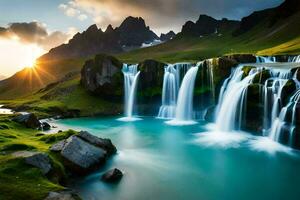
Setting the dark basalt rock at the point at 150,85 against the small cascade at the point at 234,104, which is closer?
the small cascade at the point at 234,104

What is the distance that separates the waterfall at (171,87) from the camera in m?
77.2

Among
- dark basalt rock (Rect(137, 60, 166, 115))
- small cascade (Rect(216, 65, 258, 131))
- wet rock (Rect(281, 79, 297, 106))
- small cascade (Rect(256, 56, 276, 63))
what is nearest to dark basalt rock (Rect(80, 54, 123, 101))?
dark basalt rock (Rect(137, 60, 166, 115))

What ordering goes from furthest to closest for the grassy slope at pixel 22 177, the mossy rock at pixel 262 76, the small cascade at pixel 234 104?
the mossy rock at pixel 262 76 < the small cascade at pixel 234 104 < the grassy slope at pixel 22 177

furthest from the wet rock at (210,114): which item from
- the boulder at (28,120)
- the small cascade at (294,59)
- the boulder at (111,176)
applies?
the boulder at (111,176)

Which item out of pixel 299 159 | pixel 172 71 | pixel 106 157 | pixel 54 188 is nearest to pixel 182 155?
pixel 106 157

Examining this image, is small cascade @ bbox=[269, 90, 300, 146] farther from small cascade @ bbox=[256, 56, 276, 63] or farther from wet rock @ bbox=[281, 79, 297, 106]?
small cascade @ bbox=[256, 56, 276, 63]

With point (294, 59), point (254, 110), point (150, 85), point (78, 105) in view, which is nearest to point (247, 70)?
point (254, 110)

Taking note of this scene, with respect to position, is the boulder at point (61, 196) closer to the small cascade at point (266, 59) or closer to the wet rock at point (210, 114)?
the wet rock at point (210, 114)

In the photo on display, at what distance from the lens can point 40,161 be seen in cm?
2598

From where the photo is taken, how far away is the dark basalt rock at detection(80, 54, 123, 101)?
91.3m

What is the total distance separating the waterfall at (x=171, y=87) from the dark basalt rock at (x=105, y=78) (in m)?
14.9

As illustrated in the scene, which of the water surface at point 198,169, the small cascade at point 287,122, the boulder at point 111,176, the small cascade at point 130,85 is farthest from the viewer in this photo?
the small cascade at point 130,85

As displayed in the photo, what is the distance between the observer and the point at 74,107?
8806 centimetres

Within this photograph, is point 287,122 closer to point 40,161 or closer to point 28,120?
point 40,161
